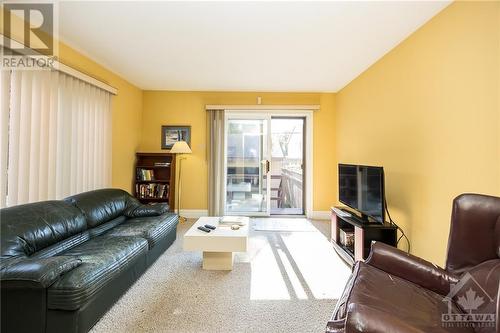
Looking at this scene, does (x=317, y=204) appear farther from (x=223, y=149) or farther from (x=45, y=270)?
(x=45, y=270)

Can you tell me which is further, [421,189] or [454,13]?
[421,189]

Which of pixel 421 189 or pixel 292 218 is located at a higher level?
pixel 421 189

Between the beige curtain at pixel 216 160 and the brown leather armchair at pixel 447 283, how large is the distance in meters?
3.25

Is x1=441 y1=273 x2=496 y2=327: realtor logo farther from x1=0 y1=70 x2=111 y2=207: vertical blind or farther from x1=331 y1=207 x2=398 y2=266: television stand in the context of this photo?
x1=0 y1=70 x2=111 y2=207: vertical blind

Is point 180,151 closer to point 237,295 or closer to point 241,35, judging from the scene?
point 241,35

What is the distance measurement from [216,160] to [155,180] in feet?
3.88

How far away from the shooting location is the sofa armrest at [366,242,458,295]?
55.1 inches

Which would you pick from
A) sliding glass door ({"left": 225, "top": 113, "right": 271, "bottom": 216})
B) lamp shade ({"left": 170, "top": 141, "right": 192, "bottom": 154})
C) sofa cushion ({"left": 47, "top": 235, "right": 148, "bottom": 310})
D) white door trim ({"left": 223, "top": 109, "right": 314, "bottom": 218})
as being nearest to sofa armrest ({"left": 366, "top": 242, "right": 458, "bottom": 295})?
sofa cushion ({"left": 47, "top": 235, "right": 148, "bottom": 310})

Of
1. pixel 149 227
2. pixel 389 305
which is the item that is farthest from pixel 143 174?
pixel 389 305

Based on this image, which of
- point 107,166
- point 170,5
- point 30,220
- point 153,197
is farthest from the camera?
point 153,197

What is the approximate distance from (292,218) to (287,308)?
277 centimetres

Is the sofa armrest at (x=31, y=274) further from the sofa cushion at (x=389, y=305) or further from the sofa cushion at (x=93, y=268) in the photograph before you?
the sofa cushion at (x=389, y=305)

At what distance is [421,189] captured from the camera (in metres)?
2.25

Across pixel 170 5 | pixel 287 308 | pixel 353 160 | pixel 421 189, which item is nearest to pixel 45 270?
pixel 287 308
